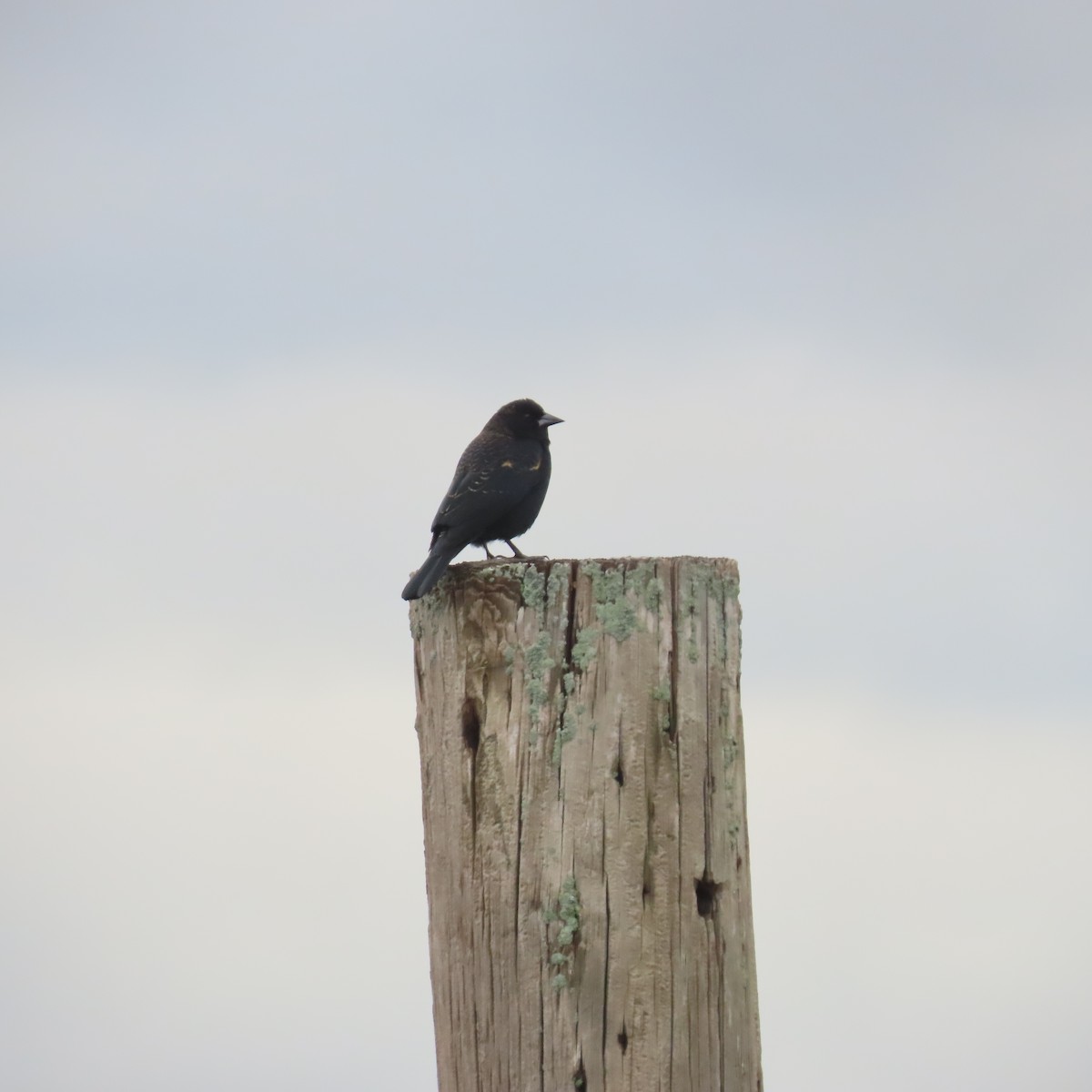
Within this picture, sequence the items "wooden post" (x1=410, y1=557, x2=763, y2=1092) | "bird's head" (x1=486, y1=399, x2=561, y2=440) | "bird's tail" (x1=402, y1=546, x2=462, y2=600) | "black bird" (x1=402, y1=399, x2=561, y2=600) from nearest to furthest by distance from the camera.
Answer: "wooden post" (x1=410, y1=557, x2=763, y2=1092), "bird's tail" (x1=402, y1=546, x2=462, y2=600), "black bird" (x1=402, y1=399, x2=561, y2=600), "bird's head" (x1=486, y1=399, x2=561, y2=440)

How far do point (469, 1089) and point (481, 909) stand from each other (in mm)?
449

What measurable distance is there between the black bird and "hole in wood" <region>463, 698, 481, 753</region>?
1.43 metres

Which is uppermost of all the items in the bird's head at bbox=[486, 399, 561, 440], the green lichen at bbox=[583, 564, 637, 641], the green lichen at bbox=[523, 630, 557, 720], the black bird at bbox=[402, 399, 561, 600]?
the bird's head at bbox=[486, 399, 561, 440]

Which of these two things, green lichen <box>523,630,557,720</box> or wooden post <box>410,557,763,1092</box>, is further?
green lichen <box>523,630,557,720</box>

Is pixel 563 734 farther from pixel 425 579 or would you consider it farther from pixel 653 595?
pixel 425 579

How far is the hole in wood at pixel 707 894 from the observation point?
3.16 m

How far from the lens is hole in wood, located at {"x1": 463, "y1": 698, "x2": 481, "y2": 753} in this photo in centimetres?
329

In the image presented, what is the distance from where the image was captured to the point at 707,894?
318 cm

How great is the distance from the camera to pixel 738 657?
3334 millimetres

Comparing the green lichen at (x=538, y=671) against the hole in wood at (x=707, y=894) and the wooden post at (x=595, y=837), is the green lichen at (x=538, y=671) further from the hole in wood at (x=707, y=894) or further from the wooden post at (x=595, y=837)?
the hole in wood at (x=707, y=894)

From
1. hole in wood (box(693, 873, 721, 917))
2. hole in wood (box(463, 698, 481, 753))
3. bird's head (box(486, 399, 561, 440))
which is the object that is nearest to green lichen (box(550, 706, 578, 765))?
hole in wood (box(463, 698, 481, 753))

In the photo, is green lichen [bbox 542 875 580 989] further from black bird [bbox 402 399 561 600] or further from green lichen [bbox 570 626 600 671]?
black bird [bbox 402 399 561 600]

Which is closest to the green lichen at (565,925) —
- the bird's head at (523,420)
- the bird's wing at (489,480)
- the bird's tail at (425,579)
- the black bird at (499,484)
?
the bird's tail at (425,579)

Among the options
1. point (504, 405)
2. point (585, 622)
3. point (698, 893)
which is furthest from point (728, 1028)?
point (504, 405)
